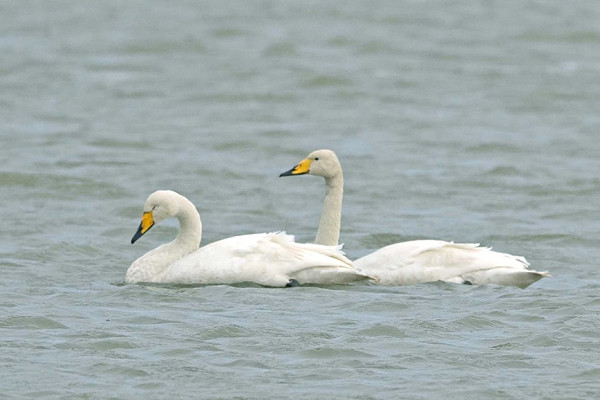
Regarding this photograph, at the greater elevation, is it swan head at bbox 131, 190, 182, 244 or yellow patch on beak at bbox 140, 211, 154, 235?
swan head at bbox 131, 190, 182, 244

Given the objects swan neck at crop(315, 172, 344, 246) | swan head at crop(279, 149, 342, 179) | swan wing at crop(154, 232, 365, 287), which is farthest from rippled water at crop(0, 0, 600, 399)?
swan head at crop(279, 149, 342, 179)

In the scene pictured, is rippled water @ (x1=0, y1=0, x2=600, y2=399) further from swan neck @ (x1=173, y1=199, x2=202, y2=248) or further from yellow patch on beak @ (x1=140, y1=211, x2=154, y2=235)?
swan neck @ (x1=173, y1=199, x2=202, y2=248)

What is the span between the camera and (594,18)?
29219mm

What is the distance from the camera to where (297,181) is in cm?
1691

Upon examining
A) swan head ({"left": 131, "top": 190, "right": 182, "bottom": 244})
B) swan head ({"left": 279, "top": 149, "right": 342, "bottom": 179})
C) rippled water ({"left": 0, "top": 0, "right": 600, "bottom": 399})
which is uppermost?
swan head ({"left": 279, "top": 149, "right": 342, "bottom": 179})

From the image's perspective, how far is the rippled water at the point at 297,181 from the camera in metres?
8.55

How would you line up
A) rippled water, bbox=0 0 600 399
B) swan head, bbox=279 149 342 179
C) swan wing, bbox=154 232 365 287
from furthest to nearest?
swan head, bbox=279 149 342 179, swan wing, bbox=154 232 365 287, rippled water, bbox=0 0 600 399

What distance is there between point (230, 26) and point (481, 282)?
17690mm

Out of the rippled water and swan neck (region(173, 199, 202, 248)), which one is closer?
the rippled water

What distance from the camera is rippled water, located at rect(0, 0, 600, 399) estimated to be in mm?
8555

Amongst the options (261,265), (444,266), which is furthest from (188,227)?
(444,266)

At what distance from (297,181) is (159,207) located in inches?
230

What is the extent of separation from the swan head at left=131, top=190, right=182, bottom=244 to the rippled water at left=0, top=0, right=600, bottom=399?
49 cm

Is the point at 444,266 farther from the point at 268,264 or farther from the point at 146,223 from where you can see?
the point at 146,223
